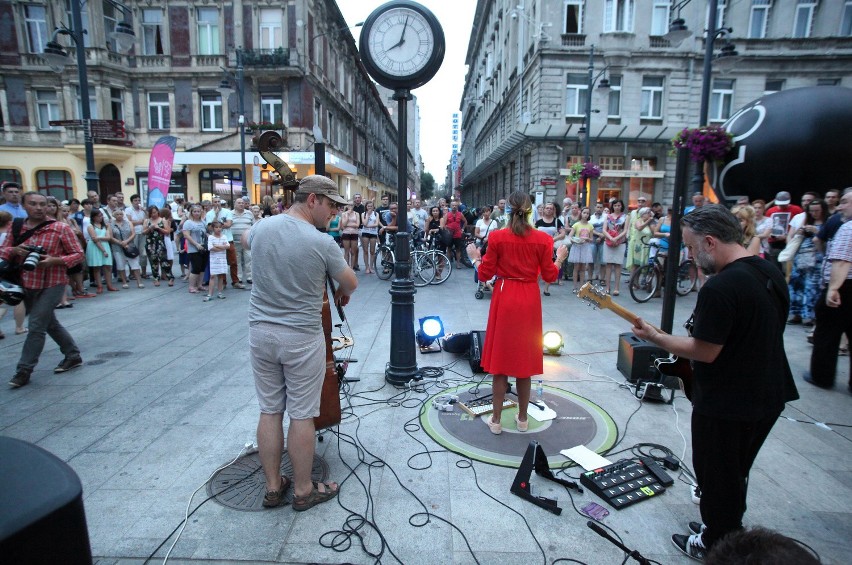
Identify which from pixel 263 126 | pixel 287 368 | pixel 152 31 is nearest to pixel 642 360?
pixel 287 368

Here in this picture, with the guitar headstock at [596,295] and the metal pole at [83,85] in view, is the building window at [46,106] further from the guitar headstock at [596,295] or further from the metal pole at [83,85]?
the guitar headstock at [596,295]

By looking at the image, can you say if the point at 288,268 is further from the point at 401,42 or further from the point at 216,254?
the point at 216,254

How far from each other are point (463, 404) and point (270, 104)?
2599 centimetres

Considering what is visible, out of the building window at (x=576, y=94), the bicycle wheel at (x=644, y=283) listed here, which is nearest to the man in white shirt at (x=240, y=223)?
the bicycle wheel at (x=644, y=283)

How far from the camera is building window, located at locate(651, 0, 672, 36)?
24672mm

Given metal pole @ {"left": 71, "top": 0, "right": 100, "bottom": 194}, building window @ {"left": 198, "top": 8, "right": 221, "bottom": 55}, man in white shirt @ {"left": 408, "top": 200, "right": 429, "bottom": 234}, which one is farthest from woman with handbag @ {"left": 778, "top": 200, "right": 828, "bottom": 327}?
building window @ {"left": 198, "top": 8, "right": 221, "bottom": 55}

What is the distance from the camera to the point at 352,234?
12.0m

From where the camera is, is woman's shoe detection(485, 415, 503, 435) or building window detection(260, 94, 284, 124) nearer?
woman's shoe detection(485, 415, 503, 435)

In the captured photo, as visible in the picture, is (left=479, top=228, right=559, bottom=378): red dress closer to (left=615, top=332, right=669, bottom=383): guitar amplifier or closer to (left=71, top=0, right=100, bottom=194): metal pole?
(left=615, top=332, right=669, bottom=383): guitar amplifier

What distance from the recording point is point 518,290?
12.6 feet

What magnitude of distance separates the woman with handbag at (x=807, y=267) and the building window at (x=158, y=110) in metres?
28.6

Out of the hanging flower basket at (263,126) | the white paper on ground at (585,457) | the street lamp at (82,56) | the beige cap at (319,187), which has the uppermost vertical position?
the hanging flower basket at (263,126)

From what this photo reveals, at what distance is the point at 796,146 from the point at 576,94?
17910 mm

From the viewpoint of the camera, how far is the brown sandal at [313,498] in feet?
9.61
